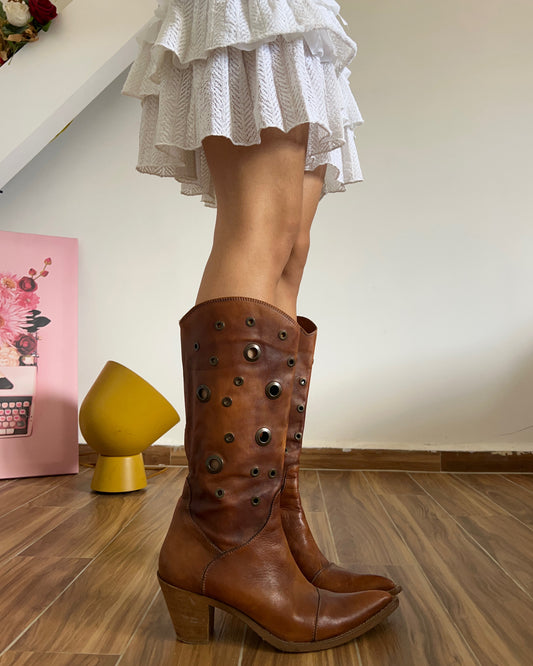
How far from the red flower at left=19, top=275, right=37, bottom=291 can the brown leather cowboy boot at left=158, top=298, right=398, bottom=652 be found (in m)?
1.37

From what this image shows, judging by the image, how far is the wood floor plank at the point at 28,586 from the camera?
2.62 feet

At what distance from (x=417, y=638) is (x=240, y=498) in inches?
11.4

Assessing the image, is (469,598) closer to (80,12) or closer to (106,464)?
(106,464)

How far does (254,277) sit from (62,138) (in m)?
1.65

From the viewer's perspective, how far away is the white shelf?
1.84 m

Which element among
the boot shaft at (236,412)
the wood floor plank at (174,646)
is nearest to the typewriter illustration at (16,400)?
the wood floor plank at (174,646)

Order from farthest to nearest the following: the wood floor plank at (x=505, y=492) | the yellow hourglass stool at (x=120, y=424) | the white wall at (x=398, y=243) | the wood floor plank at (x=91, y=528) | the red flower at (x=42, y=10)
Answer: the white wall at (x=398, y=243) < the red flower at (x=42, y=10) < the yellow hourglass stool at (x=120, y=424) < the wood floor plank at (x=505, y=492) < the wood floor plank at (x=91, y=528)

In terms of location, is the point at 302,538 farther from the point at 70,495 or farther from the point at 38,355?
the point at 38,355

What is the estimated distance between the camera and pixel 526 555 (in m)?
1.12

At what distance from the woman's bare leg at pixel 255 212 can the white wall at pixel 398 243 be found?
1311 millimetres

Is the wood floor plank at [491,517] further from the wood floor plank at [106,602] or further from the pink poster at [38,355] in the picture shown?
the pink poster at [38,355]

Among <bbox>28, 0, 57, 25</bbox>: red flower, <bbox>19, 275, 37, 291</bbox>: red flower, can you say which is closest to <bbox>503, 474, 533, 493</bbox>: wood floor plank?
<bbox>19, 275, 37, 291</bbox>: red flower

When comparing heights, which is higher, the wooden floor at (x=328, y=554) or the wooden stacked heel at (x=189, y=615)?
the wooden stacked heel at (x=189, y=615)

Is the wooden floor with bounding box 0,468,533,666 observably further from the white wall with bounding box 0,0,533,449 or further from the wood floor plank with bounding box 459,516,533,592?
the white wall with bounding box 0,0,533,449
